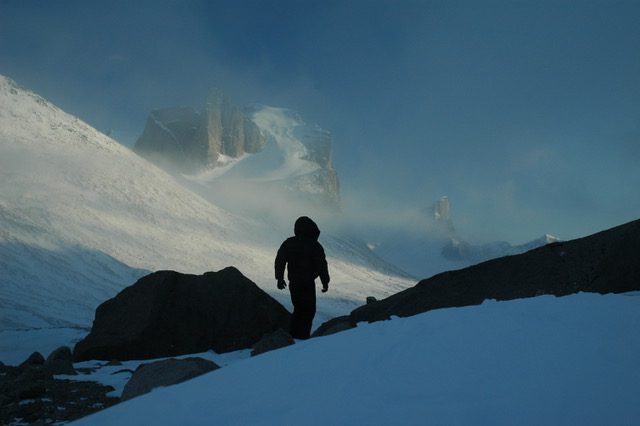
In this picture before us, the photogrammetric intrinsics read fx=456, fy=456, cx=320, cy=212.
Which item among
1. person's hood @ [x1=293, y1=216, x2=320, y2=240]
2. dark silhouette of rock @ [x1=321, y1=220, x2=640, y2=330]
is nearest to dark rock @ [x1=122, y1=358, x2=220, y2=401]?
person's hood @ [x1=293, y1=216, x2=320, y2=240]

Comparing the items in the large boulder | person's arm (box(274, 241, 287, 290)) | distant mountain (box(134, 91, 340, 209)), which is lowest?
the large boulder

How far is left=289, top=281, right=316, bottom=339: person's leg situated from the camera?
335 inches

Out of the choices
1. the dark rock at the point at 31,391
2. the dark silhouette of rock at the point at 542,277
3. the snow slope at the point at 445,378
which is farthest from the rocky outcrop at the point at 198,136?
the snow slope at the point at 445,378

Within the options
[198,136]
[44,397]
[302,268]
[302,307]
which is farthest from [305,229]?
[198,136]

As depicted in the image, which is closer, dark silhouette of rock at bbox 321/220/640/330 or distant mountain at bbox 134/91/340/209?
dark silhouette of rock at bbox 321/220/640/330

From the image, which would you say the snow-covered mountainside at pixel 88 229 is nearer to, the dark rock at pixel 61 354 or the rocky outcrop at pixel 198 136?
the dark rock at pixel 61 354

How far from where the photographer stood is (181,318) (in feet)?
29.4

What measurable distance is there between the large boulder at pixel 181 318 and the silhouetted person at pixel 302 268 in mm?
1100

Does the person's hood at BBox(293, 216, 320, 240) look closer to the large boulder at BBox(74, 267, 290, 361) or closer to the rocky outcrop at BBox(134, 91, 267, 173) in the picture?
the large boulder at BBox(74, 267, 290, 361)

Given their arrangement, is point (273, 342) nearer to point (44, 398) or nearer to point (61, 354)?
point (44, 398)

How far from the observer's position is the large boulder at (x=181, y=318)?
8336 millimetres

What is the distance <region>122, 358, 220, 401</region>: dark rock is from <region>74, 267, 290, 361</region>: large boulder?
3525 mm

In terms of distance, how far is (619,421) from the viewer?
6.98 feet

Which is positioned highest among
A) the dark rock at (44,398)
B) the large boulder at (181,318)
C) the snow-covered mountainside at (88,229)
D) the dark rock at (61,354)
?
the snow-covered mountainside at (88,229)
